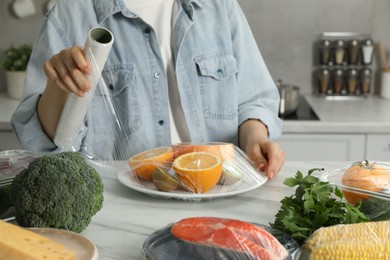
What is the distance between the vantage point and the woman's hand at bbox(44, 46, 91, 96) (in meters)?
1.01

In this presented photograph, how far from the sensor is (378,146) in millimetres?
2334

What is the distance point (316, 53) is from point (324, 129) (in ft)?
2.24

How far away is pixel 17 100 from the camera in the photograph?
265cm

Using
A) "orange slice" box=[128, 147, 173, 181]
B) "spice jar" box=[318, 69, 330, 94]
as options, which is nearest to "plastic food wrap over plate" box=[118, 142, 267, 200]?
"orange slice" box=[128, 147, 173, 181]

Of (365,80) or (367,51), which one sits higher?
(367,51)

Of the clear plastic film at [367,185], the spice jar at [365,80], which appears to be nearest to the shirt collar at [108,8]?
the clear plastic film at [367,185]

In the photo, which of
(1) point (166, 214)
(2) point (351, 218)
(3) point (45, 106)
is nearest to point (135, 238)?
(1) point (166, 214)

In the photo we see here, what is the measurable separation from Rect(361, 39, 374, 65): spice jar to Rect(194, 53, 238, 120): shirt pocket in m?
1.36

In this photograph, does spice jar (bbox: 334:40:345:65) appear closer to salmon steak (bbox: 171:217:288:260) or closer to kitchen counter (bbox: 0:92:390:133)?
kitchen counter (bbox: 0:92:390:133)

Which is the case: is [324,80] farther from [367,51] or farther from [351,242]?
[351,242]

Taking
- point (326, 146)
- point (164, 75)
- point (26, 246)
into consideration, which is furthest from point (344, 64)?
point (26, 246)

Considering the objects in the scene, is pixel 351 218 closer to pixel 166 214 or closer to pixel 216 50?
pixel 166 214

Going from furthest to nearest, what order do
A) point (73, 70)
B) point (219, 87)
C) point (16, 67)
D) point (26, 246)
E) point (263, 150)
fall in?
1. point (16, 67)
2. point (219, 87)
3. point (263, 150)
4. point (73, 70)
5. point (26, 246)

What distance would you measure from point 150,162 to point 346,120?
4.59 ft
